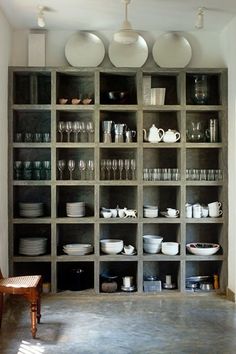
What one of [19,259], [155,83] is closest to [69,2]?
[155,83]

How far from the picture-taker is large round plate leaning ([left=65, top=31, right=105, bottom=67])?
17.0 ft

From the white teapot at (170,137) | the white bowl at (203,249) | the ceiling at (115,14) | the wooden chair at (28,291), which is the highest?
the ceiling at (115,14)

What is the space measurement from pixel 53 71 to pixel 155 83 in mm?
1184

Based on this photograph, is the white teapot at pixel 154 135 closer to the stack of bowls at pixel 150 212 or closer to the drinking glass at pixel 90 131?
the drinking glass at pixel 90 131

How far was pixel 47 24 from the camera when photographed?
16.7ft

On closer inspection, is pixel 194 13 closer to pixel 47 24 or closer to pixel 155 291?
pixel 47 24

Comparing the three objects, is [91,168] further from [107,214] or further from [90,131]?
[107,214]

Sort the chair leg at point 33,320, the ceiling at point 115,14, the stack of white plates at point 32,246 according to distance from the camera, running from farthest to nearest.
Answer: the stack of white plates at point 32,246, the ceiling at point 115,14, the chair leg at point 33,320

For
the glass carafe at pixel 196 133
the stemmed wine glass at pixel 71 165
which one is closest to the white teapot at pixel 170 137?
the glass carafe at pixel 196 133

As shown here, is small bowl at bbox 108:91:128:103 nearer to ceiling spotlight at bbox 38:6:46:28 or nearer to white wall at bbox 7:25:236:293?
white wall at bbox 7:25:236:293

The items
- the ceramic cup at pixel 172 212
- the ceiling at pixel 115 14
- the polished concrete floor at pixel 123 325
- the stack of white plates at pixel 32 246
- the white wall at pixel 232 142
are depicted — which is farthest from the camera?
the ceramic cup at pixel 172 212

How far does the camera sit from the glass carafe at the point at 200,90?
5223 mm

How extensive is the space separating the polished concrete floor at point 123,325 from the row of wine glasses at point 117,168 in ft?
4.26

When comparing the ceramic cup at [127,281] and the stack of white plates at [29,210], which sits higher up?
the stack of white plates at [29,210]
